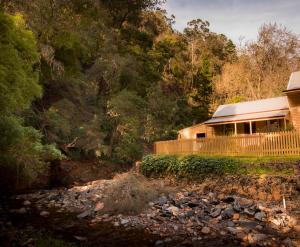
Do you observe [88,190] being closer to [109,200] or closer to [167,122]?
[109,200]

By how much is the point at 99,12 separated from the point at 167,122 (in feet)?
49.0

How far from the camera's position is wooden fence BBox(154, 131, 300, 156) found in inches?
721

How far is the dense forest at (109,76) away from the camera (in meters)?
15.0

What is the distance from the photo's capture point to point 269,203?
48.4 feet

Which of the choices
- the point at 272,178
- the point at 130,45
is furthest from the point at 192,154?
the point at 130,45

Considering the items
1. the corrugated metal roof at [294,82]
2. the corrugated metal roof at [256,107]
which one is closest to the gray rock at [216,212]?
the corrugated metal roof at [294,82]

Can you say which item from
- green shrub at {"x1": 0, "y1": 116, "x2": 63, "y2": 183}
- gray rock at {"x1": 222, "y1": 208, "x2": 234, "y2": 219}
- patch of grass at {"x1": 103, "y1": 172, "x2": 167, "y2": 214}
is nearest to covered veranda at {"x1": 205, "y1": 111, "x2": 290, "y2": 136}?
gray rock at {"x1": 222, "y1": 208, "x2": 234, "y2": 219}

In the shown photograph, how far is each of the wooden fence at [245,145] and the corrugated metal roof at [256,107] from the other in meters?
7.50

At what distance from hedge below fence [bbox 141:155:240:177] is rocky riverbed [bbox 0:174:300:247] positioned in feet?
6.77

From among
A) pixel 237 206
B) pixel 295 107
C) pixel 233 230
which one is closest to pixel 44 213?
pixel 233 230

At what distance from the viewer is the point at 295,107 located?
2281cm

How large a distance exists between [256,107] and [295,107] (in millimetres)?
5208

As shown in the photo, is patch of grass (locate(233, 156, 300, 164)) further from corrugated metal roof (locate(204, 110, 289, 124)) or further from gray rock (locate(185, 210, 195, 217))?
corrugated metal roof (locate(204, 110, 289, 124))

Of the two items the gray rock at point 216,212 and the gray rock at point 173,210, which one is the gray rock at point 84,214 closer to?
the gray rock at point 173,210
